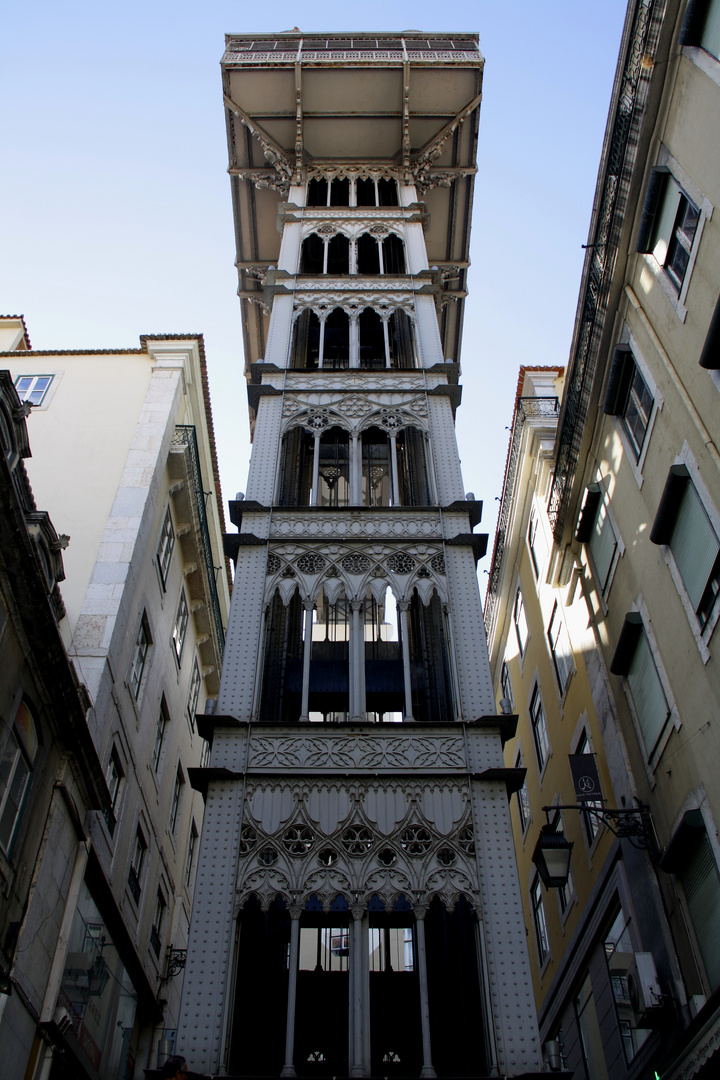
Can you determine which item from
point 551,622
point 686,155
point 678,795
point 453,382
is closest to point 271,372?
point 453,382

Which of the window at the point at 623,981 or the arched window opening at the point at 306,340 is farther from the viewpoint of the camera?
the arched window opening at the point at 306,340

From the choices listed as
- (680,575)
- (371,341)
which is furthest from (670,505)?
(371,341)

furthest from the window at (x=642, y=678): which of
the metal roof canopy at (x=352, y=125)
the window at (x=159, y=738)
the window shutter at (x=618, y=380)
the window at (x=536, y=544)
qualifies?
the metal roof canopy at (x=352, y=125)

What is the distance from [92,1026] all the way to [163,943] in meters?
6.70

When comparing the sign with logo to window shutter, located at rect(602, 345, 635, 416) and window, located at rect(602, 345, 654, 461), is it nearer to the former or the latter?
window, located at rect(602, 345, 654, 461)

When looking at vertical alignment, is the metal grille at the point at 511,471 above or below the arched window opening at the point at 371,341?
below

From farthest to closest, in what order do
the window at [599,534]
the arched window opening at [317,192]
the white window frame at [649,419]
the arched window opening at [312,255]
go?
the arched window opening at [317,192], the arched window opening at [312,255], the window at [599,534], the white window frame at [649,419]

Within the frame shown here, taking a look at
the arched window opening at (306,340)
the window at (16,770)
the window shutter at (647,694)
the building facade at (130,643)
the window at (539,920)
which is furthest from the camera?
the arched window opening at (306,340)

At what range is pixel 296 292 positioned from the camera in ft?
90.0

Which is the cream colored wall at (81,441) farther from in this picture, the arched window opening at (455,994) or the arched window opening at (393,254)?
the arched window opening at (393,254)

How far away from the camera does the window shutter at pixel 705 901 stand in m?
12.8

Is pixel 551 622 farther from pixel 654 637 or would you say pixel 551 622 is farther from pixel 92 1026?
pixel 92 1026

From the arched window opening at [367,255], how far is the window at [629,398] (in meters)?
15.8

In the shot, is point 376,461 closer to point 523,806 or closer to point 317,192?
point 523,806
